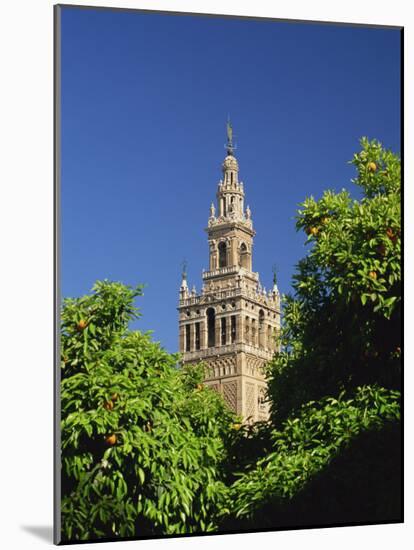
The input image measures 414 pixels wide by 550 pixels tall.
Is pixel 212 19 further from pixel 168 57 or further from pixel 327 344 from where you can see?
pixel 327 344

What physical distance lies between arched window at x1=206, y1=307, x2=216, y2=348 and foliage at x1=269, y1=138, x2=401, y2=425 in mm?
444

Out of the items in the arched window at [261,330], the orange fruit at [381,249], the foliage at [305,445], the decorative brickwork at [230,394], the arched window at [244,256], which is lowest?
the foliage at [305,445]

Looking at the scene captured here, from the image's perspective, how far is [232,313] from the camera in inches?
340

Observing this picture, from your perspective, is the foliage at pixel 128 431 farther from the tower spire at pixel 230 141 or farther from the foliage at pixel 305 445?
the tower spire at pixel 230 141

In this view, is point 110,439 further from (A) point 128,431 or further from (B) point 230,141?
(B) point 230,141

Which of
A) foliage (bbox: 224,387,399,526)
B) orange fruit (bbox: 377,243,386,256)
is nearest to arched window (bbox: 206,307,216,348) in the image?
foliage (bbox: 224,387,399,526)

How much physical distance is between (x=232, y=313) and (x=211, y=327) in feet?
0.63

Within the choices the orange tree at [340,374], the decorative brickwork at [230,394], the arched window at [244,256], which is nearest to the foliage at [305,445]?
the orange tree at [340,374]

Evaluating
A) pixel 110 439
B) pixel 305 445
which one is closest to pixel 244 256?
pixel 305 445

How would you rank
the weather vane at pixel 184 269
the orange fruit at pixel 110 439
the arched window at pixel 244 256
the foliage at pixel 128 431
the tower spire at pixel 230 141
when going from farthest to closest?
the arched window at pixel 244 256 < the tower spire at pixel 230 141 < the weather vane at pixel 184 269 < the orange fruit at pixel 110 439 < the foliage at pixel 128 431

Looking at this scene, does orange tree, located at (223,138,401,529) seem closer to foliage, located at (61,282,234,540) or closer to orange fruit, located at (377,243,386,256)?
orange fruit, located at (377,243,386,256)

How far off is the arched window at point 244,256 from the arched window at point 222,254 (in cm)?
11

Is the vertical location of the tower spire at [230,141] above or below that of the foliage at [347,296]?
above

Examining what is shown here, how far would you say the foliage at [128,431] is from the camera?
311 inches
